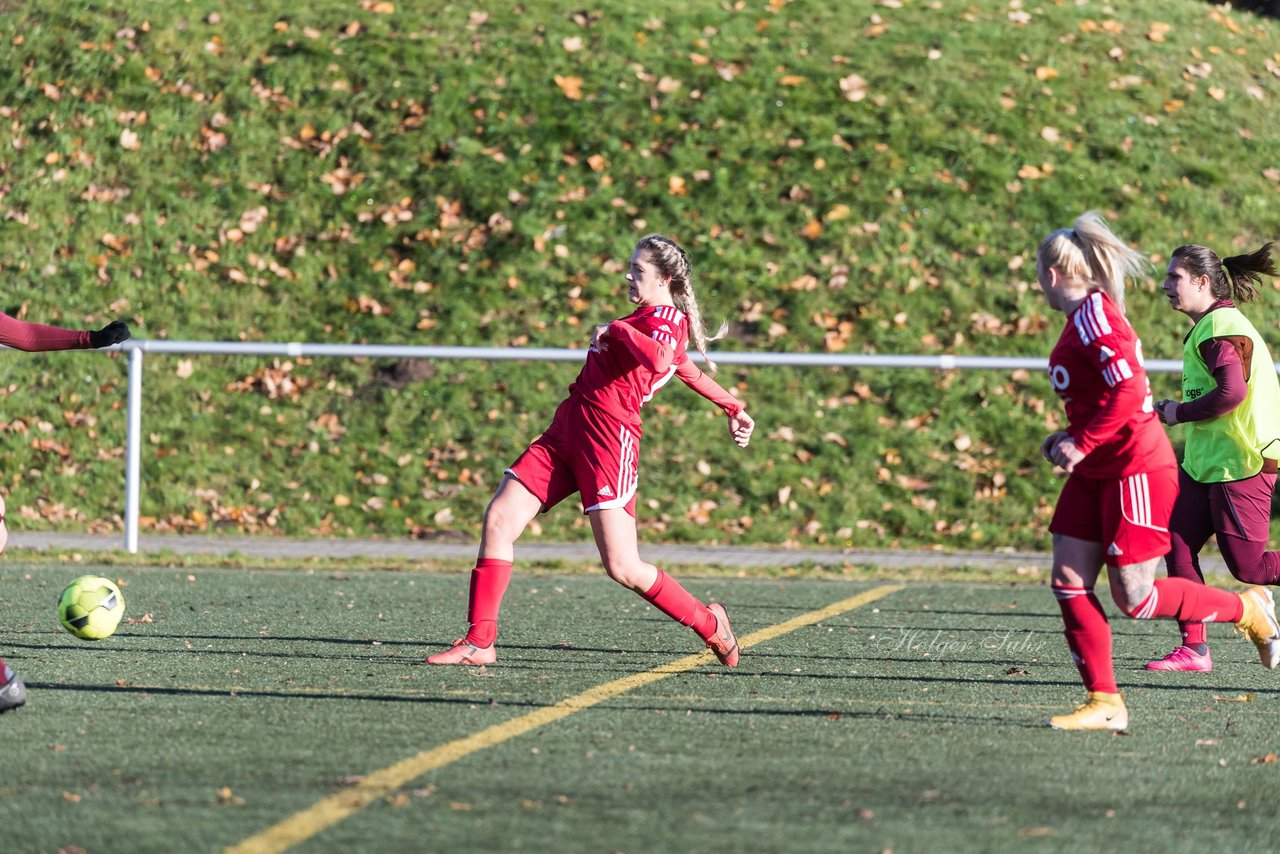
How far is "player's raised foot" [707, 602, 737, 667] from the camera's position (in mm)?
6984

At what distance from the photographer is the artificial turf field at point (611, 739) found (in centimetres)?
420

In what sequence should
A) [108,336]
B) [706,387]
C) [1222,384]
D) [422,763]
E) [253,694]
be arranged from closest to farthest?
[422,763], [108,336], [253,694], [1222,384], [706,387]

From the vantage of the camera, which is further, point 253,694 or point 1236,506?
point 1236,506

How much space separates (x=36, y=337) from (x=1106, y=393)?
3.82 metres

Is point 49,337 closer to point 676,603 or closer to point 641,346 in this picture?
point 641,346

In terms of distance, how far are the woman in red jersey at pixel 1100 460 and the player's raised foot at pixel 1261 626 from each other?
77 centimetres

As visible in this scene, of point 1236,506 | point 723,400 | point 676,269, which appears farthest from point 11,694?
point 1236,506

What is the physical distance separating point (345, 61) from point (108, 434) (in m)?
5.10

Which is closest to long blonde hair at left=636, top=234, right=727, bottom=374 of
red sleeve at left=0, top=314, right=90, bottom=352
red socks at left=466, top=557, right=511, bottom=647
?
red socks at left=466, top=557, right=511, bottom=647

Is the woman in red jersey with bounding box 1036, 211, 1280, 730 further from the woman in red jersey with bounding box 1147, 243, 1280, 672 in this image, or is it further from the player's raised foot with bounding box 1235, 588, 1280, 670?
the woman in red jersey with bounding box 1147, 243, 1280, 672

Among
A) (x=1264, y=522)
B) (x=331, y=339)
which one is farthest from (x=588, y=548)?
(x=1264, y=522)

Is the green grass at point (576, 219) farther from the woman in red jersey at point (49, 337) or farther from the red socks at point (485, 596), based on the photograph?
the woman in red jersey at point (49, 337)

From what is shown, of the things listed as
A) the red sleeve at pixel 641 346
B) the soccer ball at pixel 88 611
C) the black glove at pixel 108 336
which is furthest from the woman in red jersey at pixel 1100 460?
the soccer ball at pixel 88 611

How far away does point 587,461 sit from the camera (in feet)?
22.5
